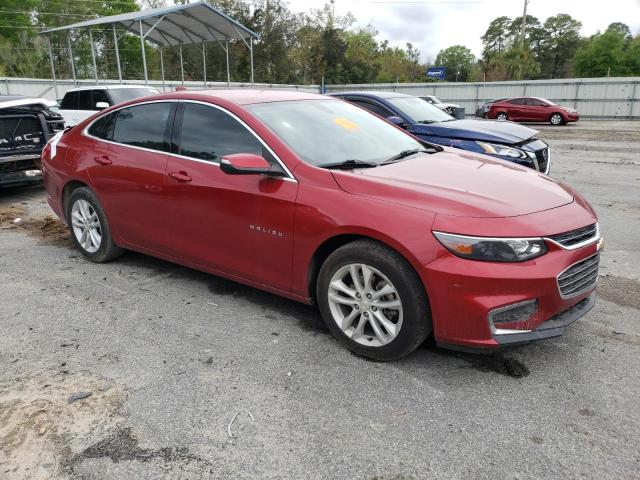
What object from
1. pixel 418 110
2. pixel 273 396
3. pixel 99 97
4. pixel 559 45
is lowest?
pixel 273 396

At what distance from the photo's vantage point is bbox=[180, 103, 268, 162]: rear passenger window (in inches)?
147

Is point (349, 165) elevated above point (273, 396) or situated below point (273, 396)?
above

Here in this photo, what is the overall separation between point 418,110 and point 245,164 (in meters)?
5.68

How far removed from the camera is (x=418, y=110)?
8.40m

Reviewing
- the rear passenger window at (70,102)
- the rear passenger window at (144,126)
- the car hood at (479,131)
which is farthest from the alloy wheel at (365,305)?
the rear passenger window at (70,102)

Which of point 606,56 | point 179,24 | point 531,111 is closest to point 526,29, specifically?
point 606,56

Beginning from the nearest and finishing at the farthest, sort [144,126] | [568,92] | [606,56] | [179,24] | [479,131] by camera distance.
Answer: [144,126] → [479,131] → [179,24] → [568,92] → [606,56]

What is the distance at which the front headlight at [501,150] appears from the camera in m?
6.90

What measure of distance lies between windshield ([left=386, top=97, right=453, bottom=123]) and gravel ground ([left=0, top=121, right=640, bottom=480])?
14.4 ft

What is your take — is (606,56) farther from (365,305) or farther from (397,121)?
(365,305)

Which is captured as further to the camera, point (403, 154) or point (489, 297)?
point (403, 154)

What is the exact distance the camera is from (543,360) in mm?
3240

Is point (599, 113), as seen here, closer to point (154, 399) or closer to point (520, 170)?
point (520, 170)

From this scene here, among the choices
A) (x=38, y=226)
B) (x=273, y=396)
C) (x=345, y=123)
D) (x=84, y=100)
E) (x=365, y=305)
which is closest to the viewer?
(x=273, y=396)
